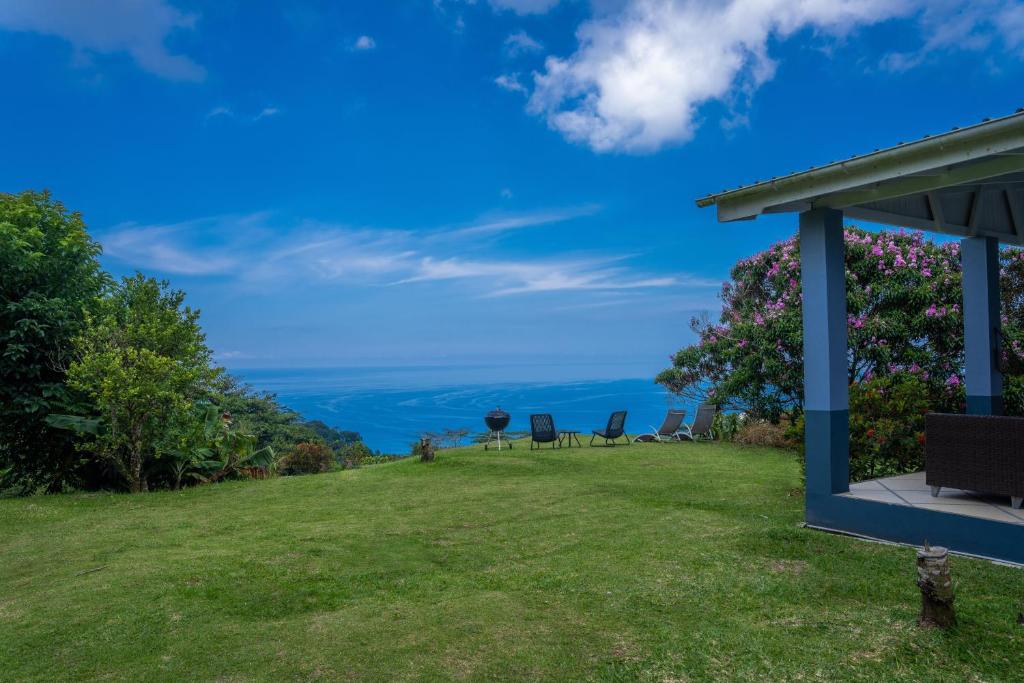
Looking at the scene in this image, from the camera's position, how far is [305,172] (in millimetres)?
24250

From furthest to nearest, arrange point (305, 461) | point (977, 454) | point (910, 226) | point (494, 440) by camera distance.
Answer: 1. point (494, 440)
2. point (305, 461)
3. point (910, 226)
4. point (977, 454)

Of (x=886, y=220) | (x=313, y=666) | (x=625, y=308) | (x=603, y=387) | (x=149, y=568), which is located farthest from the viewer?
(x=603, y=387)

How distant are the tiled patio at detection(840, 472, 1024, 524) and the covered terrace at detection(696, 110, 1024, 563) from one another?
0.4 inches

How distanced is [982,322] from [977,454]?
2.77 m

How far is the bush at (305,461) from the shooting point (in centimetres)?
1582

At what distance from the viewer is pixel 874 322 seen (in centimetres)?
1330

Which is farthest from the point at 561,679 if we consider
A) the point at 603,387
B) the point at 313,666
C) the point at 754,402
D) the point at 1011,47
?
the point at 603,387

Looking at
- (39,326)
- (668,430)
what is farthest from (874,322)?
(39,326)

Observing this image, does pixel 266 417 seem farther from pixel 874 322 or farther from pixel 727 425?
pixel 874 322

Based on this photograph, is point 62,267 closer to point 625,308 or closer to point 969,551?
point 969,551

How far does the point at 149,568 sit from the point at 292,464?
1082 centimetres

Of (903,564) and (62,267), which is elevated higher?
(62,267)

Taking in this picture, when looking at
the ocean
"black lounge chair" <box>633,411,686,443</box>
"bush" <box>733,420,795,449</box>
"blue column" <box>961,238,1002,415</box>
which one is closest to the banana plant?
"black lounge chair" <box>633,411,686,443</box>

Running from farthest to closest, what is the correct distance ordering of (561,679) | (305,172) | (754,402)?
(305,172) → (754,402) → (561,679)
